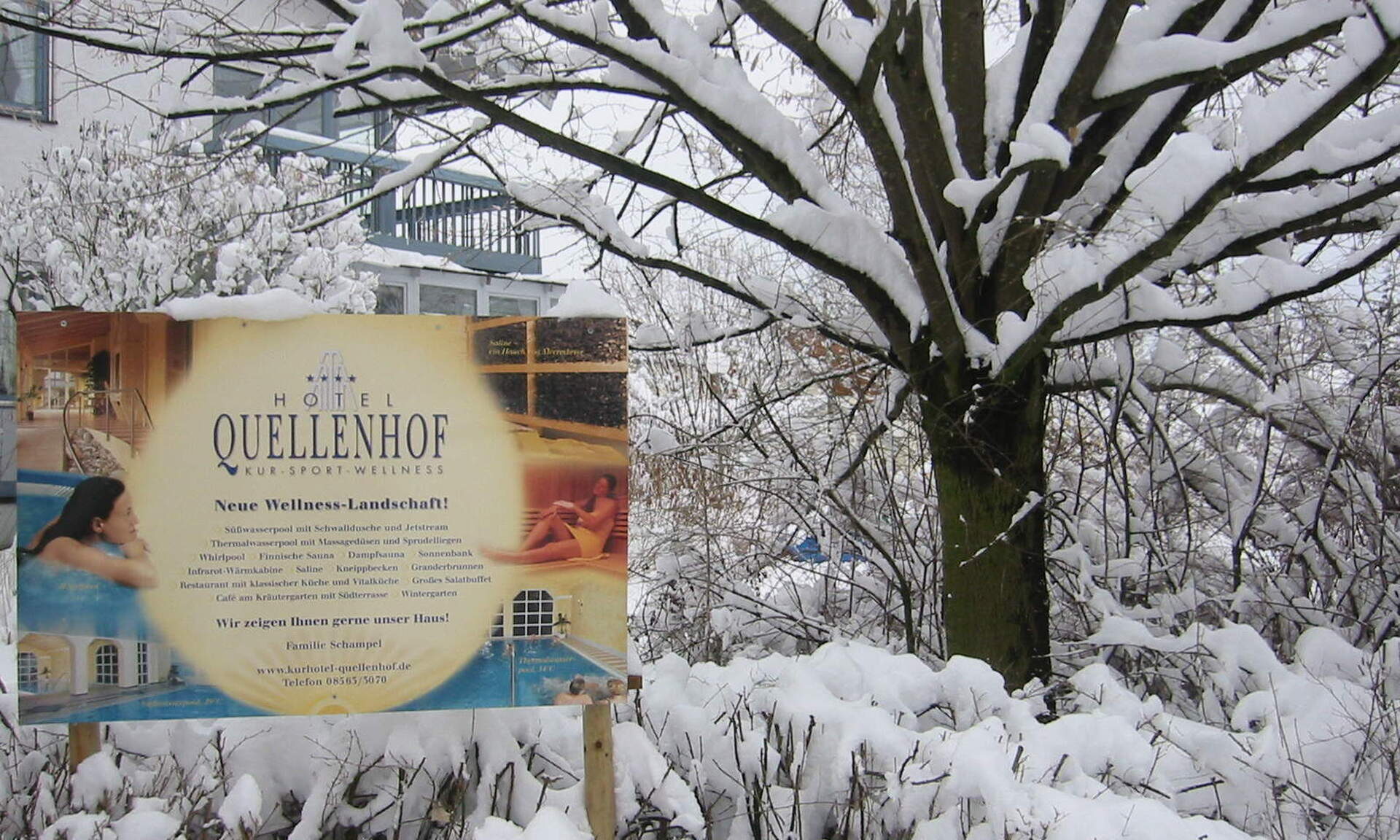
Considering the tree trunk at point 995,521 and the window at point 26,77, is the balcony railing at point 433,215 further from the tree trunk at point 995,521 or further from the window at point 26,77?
the tree trunk at point 995,521

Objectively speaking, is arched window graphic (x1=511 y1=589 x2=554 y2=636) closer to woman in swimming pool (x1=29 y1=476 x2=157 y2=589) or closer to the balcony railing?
woman in swimming pool (x1=29 y1=476 x2=157 y2=589)

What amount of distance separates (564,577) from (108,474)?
105cm

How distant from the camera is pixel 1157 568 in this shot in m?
5.02

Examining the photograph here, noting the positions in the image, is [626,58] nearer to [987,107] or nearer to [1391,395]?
[987,107]

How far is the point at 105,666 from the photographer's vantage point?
239cm

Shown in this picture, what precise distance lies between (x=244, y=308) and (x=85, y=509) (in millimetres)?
574

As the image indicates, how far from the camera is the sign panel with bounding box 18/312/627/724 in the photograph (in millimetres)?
2395

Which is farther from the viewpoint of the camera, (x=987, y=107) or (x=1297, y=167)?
(x=987, y=107)

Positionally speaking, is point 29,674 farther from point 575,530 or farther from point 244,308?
point 575,530

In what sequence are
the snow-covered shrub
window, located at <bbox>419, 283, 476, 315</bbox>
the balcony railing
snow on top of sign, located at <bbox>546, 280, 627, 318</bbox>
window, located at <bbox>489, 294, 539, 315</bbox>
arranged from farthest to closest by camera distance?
window, located at <bbox>489, 294, 539, 315</bbox> → window, located at <bbox>419, 283, 476, 315</bbox> → the balcony railing → the snow-covered shrub → snow on top of sign, located at <bbox>546, 280, 627, 318</bbox>

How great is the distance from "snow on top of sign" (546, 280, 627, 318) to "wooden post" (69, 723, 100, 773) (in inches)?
57.6

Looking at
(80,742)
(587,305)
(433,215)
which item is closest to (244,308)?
(587,305)

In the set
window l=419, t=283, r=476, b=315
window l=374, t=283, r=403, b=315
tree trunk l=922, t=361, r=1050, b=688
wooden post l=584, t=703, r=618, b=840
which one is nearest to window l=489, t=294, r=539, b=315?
window l=419, t=283, r=476, b=315

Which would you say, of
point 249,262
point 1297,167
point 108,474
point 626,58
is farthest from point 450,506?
point 249,262
